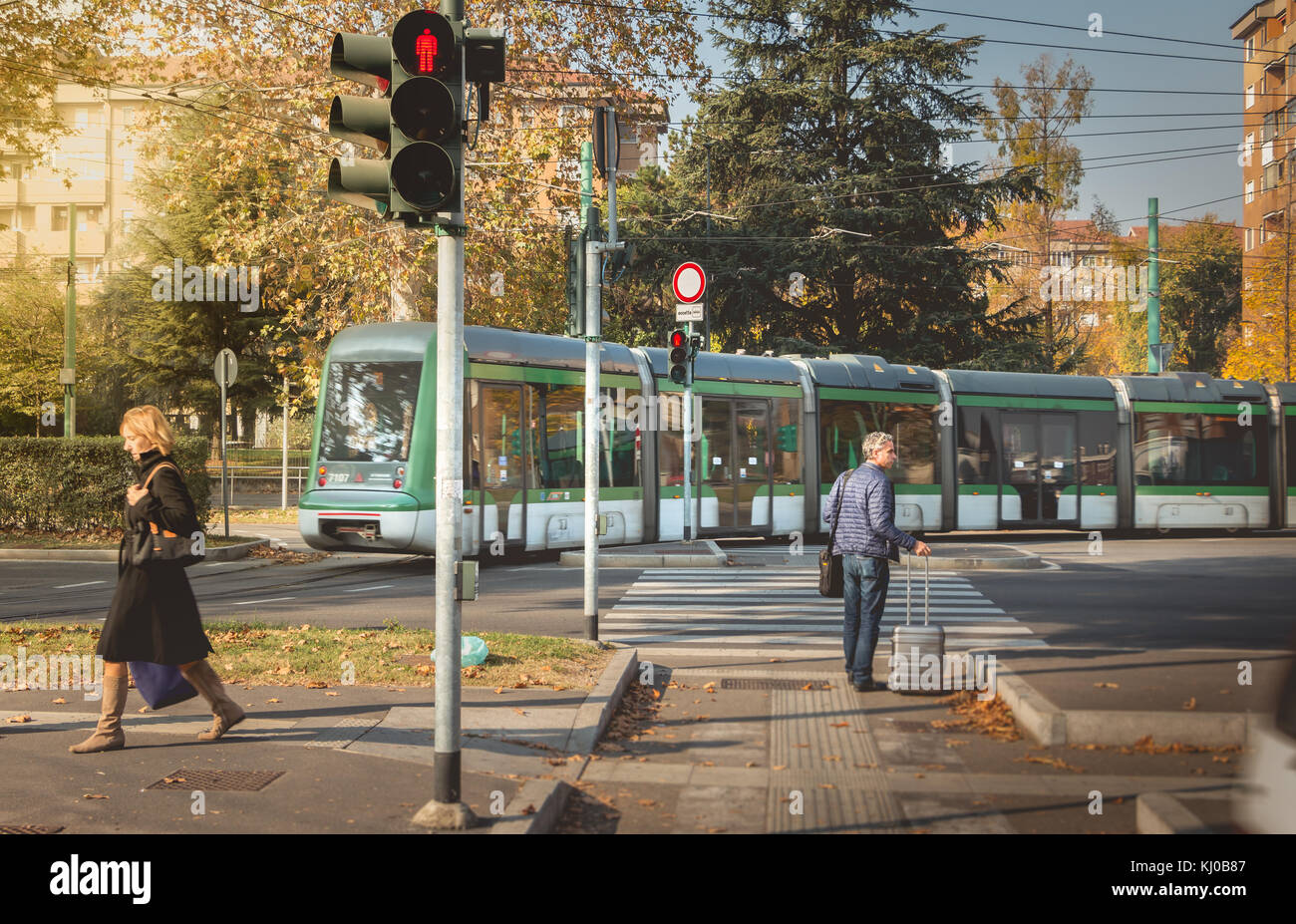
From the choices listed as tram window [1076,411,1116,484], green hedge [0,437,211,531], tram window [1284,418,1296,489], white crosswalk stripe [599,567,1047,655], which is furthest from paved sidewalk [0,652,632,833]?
tram window [1284,418,1296,489]

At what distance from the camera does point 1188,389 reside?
2681 centimetres

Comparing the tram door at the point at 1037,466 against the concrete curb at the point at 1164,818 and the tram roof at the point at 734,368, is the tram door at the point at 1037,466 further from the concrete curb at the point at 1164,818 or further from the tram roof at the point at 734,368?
the concrete curb at the point at 1164,818

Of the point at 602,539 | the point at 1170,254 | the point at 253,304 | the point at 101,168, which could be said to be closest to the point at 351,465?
the point at 602,539

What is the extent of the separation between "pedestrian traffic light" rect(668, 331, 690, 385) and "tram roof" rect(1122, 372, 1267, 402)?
11680 mm

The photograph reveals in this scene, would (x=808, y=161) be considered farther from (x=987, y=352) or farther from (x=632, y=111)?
(x=632, y=111)

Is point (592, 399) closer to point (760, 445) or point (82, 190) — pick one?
point (760, 445)

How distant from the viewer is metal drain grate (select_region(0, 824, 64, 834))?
17.3 ft

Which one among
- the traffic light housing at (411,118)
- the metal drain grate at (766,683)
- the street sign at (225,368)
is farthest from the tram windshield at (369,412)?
the traffic light housing at (411,118)

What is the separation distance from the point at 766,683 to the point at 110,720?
467cm

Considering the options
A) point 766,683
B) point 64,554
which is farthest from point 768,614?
point 64,554

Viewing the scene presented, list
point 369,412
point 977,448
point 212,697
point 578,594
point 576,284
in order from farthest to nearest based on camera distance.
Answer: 1. point 977,448
2. point 369,412
3. point 578,594
4. point 576,284
5. point 212,697

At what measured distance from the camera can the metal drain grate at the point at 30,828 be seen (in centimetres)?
528

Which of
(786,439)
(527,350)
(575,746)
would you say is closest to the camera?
(575,746)

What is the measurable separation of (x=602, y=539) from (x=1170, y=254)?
57.8 m
